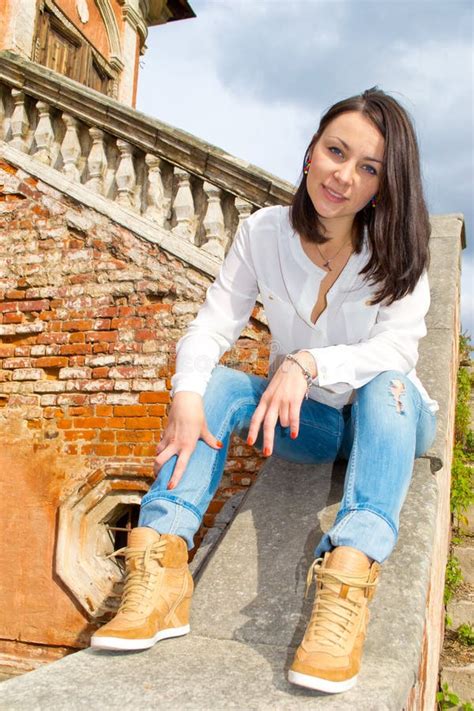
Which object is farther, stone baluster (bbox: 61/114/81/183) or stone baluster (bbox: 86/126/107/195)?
stone baluster (bbox: 61/114/81/183)

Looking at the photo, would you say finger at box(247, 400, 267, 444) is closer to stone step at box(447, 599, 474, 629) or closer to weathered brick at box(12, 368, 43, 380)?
stone step at box(447, 599, 474, 629)

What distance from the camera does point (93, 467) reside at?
423 cm

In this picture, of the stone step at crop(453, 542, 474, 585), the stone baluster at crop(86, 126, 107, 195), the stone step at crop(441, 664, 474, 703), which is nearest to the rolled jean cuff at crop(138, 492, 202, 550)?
the stone step at crop(441, 664, 474, 703)

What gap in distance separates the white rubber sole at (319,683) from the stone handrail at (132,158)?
2.87 meters

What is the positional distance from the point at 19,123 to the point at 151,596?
160 inches

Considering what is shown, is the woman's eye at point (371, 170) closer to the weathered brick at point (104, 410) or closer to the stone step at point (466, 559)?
the stone step at point (466, 559)

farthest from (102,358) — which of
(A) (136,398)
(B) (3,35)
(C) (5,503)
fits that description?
(B) (3,35)

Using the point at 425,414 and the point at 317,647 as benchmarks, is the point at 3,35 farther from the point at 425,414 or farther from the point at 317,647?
the point at 317,647

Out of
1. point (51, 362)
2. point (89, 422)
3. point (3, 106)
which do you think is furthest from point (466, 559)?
point (3, 106)

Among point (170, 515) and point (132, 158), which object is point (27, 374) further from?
point (170, 515)

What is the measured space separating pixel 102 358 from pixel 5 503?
1.17 meters

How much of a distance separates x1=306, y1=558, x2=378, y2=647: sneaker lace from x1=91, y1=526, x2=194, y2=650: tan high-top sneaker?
1.24 feet

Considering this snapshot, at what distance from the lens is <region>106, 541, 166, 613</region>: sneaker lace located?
5.24 feet

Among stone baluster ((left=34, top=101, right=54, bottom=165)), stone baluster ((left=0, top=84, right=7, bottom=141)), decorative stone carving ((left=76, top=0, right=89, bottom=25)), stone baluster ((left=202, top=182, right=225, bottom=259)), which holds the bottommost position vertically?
stone baluster ((left=202, top=182, right=225, bottom=259))
